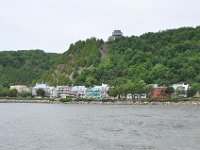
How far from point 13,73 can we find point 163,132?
5025 inches

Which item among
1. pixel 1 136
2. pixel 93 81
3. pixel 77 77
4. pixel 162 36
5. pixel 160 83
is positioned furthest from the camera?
pixel 162 36

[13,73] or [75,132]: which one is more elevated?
[13,73]

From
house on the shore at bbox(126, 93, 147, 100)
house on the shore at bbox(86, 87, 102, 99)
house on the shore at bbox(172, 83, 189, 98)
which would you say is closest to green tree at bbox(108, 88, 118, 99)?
house on the shore at bbox(126, 93, 147, 100)

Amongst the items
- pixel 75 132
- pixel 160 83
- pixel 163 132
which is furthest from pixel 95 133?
pixel 160 83

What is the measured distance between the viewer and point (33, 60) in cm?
17050

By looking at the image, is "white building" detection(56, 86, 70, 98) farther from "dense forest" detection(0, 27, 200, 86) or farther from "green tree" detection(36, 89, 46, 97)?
"dense forest" detection(0, 27, 200, 86)

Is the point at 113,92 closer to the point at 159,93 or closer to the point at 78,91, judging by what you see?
the point at 159,93

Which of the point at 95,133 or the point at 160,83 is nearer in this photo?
the point at 95,133

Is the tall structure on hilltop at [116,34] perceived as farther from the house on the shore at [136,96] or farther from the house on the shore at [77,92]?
the house on the shore at [136,96]

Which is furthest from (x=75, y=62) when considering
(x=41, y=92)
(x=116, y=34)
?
(x=41, y=92)

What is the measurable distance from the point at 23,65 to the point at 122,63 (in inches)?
2109

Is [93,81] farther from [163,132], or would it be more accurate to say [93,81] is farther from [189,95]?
[163,132]

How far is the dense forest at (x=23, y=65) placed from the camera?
15075 centimetres

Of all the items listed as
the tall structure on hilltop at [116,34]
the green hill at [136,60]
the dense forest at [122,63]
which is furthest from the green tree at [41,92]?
the tall structure on hilltop at [116,34]
